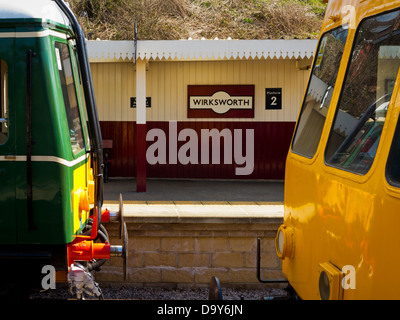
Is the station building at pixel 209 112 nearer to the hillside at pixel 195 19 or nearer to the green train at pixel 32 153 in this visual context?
the hillside at pixel 195 19

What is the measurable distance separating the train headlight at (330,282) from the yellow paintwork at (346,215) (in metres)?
0.04

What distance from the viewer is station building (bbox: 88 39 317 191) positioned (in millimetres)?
11039

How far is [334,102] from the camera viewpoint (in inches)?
106

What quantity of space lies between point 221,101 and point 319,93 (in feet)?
26.6

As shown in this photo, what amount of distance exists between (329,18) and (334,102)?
668mm

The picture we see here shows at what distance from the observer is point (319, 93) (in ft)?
10.0

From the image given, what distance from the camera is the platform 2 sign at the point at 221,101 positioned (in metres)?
11.0

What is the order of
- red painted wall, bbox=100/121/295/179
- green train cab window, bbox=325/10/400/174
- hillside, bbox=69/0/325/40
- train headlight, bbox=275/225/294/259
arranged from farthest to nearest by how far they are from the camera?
hillside, bbox=69/0/325/40
red painted wall, bbox=100/121/295/179
train headlight, bbox=275/225/294/259
green train cab window, bbox=325/10/400/174

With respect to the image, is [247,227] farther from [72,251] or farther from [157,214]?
[72,251]

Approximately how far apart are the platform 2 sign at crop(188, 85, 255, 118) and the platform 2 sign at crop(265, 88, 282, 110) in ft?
1.10

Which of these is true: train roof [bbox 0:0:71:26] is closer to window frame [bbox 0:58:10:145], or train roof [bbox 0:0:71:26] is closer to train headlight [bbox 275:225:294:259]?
window frame [bbox 0:58:10:145]

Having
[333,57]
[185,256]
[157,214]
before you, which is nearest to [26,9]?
[333,57]

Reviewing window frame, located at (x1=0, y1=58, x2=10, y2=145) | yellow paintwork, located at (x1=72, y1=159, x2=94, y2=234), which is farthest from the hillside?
window frame, located at (x1=0, y1=58, x2=10, y2=145)

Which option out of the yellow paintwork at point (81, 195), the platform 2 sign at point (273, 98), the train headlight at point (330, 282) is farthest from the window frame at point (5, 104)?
the platform 2 sign at point (273, 98)
